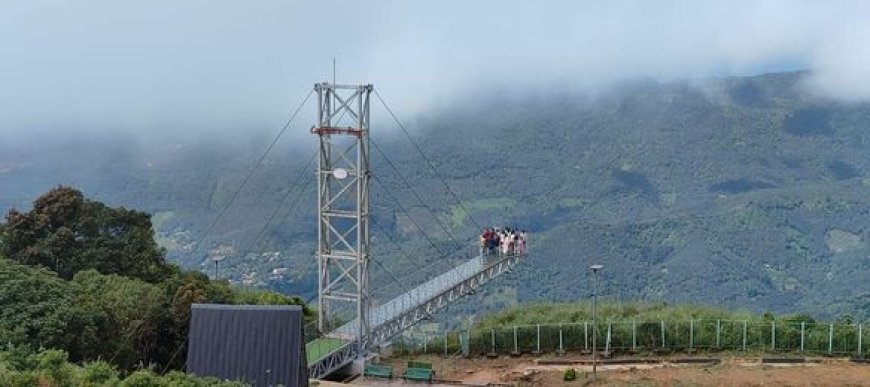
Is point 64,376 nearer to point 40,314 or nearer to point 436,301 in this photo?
point 40,314

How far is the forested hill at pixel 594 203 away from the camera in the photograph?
109062 mm

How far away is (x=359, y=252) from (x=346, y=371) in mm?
3448

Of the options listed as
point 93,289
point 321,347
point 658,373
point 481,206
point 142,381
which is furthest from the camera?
point 481,206

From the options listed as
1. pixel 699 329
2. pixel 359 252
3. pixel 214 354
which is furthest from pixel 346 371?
pixel 699 329

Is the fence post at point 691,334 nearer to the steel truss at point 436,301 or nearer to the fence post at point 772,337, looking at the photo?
the fence post at point 772,337

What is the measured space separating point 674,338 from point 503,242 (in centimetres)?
687

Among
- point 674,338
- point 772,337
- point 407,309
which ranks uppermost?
point 407,309

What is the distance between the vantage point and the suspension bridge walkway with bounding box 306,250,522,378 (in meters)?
28.6

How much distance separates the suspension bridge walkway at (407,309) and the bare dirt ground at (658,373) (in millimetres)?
1011

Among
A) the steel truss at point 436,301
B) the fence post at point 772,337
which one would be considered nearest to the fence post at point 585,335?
the steel truss at point 436,301

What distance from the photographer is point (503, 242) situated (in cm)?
3516

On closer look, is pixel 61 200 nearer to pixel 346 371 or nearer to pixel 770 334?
pixel 346 371

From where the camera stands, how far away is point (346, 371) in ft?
95.8

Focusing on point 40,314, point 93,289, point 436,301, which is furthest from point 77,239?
point 436,301
